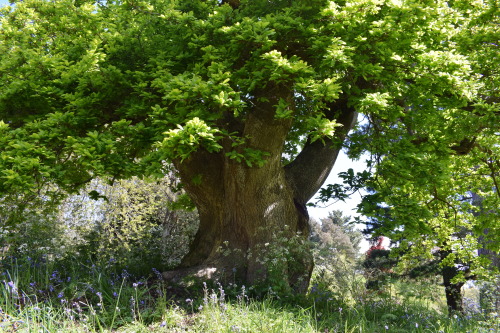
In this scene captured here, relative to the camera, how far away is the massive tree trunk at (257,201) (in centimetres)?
714

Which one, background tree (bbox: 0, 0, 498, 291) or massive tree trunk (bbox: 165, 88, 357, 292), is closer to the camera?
background tree (bbox: 0, 0, 498, 291)

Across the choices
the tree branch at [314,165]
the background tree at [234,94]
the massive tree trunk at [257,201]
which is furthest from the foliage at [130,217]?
the tree branch at [314,165]

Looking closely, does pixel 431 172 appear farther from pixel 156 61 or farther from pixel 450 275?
pixel 450 275

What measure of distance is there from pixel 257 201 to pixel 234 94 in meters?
2.51

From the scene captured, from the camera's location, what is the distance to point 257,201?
7.66 meters

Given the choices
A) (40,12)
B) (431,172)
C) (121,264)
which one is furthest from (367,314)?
(40,12)

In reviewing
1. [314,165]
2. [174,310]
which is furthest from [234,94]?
[314,165]

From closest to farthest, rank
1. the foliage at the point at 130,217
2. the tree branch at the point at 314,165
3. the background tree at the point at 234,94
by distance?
the background tree at the point at 234,94, the tree branch at the point at 314,165, the foliage at the point at 130,217

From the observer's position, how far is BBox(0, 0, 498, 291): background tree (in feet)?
19.4

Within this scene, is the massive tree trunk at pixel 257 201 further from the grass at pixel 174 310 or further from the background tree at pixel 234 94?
the grass at pixel 174 310

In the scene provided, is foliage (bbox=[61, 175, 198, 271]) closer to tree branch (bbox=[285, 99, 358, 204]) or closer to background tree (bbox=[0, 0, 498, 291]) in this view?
background tree (bbox=[0, 0, 498, 291])

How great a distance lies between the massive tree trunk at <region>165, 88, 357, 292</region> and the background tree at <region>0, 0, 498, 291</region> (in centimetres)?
3

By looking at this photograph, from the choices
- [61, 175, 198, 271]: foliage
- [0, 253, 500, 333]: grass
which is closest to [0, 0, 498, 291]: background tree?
[0, 253, 500, 333]: grass

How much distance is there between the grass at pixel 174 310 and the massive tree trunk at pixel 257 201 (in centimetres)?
67
